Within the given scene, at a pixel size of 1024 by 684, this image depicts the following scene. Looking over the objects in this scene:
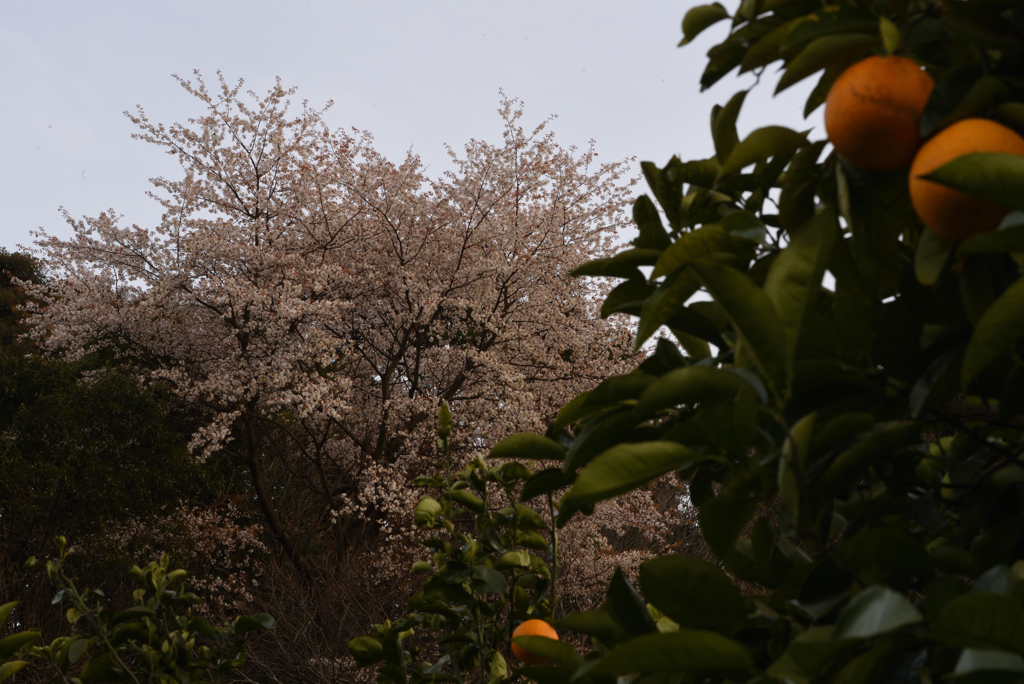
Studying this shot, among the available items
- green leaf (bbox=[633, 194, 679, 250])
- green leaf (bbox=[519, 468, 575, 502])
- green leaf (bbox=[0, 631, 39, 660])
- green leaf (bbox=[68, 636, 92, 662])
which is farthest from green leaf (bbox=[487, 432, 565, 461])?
green leaf (bbox=[68, 636, 92, 662])

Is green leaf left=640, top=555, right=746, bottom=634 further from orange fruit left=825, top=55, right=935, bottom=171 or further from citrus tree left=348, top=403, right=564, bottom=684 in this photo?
citrus tree left=348, top=403, right=564, bottom=684

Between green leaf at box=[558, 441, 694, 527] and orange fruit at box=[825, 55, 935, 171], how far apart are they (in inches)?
11.6

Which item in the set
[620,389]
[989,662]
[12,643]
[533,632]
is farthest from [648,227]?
[12,643]

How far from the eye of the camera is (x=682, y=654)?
1.46ft

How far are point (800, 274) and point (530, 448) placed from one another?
1.47ft

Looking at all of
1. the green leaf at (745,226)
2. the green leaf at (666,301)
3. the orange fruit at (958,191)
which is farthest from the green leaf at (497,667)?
the orange fruit at (958,191)

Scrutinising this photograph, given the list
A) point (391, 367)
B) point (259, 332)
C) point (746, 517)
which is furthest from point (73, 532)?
point (746, 517)

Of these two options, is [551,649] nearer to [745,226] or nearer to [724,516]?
[724,516]

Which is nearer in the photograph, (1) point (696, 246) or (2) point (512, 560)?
(1) point (696, 246)

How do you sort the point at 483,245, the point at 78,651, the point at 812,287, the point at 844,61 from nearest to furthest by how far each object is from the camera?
the point at 812,287 → the point at 844,61 → the point at 78,651 → the point at 483,245

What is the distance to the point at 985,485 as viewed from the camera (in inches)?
25.0

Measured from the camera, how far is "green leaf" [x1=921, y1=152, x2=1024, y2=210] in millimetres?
434

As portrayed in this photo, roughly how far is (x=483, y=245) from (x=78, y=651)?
9.05 metres

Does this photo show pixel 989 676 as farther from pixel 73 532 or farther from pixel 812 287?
pixel 73 532
